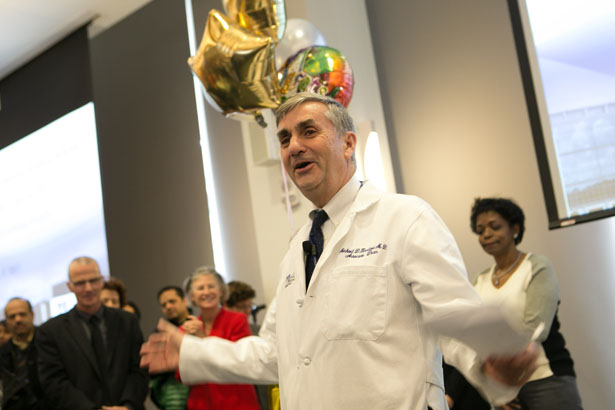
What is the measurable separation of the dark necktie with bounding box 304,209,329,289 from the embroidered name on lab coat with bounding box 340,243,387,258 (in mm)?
97

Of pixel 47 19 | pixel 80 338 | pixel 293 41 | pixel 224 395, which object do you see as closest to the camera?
pixel 224 395

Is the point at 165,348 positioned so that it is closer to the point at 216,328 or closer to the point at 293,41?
the point at 216,328

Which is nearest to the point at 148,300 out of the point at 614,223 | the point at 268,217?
the point at 268,217

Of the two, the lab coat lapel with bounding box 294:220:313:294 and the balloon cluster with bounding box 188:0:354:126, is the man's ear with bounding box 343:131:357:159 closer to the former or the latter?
the lab coat lapel with bounding box 294:220:313:294

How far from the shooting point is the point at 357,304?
4.98ft

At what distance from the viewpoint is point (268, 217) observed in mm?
5027

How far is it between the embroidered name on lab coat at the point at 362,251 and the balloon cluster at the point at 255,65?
196 cm

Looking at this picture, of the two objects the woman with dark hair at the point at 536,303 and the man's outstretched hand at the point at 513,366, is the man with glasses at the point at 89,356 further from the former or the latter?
the man's outstretched hand at the point at 513,366

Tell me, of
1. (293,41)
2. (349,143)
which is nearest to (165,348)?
(349,143)

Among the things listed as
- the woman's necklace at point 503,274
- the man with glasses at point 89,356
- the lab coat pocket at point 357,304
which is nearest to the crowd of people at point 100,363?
the man with glasses at point 89,356

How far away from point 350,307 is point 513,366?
0.37 metres

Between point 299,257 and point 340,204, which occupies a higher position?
point 340,204

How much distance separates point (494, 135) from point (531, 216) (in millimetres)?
588

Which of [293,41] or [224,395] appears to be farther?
[293,41]
